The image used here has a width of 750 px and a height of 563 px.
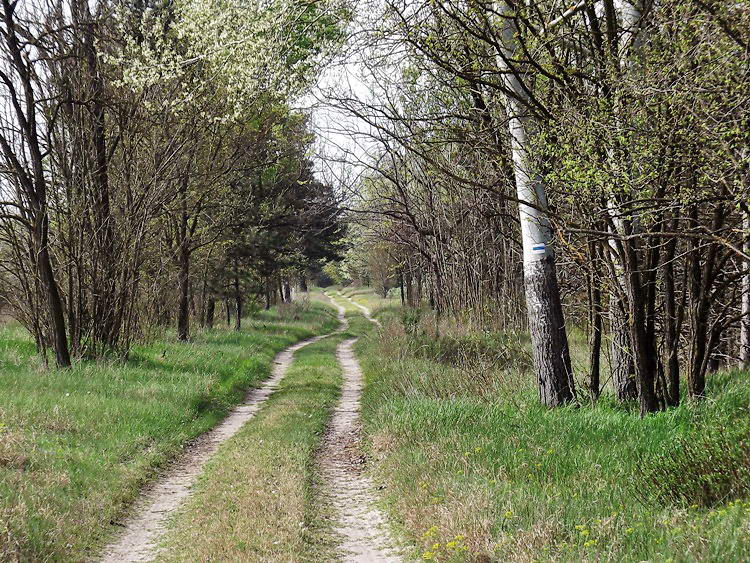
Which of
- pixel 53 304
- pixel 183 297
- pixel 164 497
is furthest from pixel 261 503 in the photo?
pixel 183 297

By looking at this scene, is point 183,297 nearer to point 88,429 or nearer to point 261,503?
point 88,429

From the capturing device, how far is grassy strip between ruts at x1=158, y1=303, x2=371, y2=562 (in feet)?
15.9

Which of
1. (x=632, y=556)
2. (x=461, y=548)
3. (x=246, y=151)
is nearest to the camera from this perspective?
(x=632, y=556)

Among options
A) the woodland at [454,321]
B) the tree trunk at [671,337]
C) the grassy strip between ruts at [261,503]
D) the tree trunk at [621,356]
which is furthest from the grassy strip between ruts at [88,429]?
the tree trunk at [671,337]

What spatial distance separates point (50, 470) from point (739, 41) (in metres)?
6.89

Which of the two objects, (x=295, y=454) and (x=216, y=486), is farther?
(x=295, y=454)

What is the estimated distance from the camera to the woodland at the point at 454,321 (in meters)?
4.73

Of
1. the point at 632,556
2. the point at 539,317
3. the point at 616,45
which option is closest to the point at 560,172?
the point at 616,45

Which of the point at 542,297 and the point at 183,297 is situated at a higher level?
the point at 183,297

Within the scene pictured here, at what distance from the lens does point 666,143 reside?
5.24 meters

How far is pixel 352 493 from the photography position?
6.54 m

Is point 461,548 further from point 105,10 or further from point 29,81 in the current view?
point 105,10

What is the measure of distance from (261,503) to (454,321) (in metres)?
10.3

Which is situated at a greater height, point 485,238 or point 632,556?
point 485,238
